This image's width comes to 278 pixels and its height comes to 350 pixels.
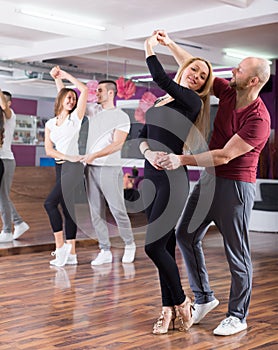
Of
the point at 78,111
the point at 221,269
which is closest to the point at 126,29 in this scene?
the point at 78,111

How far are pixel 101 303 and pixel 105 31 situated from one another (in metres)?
3.92

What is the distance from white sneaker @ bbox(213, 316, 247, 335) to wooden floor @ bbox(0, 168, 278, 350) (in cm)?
4

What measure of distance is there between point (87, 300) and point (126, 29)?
13.0 feet

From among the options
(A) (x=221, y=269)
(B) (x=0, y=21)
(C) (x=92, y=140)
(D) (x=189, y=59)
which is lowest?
(A) (x=221, y=269)

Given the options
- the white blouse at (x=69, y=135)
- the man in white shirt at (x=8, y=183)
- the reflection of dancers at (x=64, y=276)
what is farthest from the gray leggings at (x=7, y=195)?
the reflection of dancers at (x=64, y=276)

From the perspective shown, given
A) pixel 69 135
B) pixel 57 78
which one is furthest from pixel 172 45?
pixel 57 78

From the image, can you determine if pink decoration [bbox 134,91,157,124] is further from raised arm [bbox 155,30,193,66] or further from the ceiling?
raised arm [bbox 155,30,193,66]

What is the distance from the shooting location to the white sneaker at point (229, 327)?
3404 mm

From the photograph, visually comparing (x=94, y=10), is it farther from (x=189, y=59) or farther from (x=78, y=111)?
(x=189, y=59)

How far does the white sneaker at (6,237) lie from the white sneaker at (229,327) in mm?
3181

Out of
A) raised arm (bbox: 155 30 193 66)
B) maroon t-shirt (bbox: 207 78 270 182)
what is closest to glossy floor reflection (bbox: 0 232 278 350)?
maroon t-shirt (bbox: 207 78 270 182)

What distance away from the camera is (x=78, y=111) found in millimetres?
5262

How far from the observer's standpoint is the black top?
3.20 metres

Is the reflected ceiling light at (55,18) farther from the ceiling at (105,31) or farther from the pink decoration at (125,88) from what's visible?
the pink decoration at (125,88)
